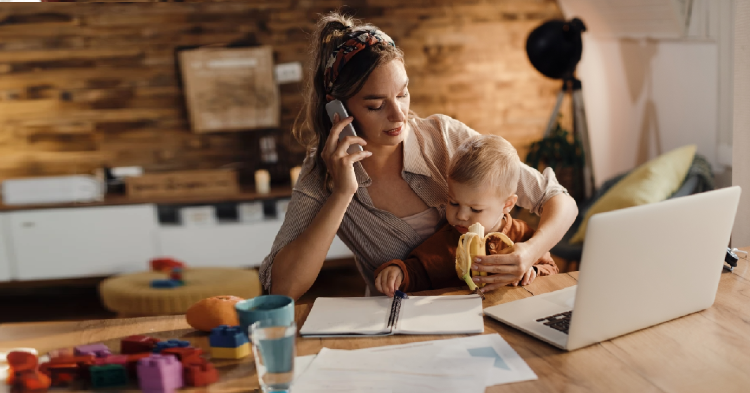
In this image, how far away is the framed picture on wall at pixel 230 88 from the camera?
13.5ft

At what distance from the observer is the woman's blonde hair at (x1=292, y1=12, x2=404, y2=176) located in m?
1.62

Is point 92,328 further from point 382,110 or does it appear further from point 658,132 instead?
point 658,132

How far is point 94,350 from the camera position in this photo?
117 centimetres

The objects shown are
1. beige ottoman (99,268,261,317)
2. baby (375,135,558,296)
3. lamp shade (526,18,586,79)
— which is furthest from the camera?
lamp shade (526,18,586,79)

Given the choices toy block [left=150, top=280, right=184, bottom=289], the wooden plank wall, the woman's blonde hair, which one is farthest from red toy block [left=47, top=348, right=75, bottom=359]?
the wooden plank wall

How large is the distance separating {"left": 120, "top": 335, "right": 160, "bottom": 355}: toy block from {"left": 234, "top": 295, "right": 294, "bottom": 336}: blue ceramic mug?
171 millimetres

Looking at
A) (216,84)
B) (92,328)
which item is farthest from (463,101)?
(92,328)

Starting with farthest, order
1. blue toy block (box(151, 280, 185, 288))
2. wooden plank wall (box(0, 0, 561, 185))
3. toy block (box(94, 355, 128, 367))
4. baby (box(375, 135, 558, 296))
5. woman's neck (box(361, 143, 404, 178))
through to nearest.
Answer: wooden plank wall (box(0, 0, 561, 185)), blue toy block (box(151, 280, 185, 288)), woman's neck (box(361, 143, 404, 178)), baby (box(375, 135, 558, 296)), toy block (box(94, 355, 128, 367))

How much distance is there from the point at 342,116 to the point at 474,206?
401 millimetres

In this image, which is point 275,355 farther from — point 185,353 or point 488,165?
point 488,165

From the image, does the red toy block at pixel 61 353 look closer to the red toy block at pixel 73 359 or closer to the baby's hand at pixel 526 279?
the red toy block at pixel 73 359

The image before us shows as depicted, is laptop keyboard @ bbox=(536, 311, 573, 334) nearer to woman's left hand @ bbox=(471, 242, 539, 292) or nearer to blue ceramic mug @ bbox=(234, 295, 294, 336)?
woman's left hand @ bbox=(471, 242, 539, 292)

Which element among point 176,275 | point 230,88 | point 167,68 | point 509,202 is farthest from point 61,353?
point 167,68

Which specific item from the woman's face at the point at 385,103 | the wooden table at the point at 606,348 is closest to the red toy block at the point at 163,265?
the wooden table at the point at 606,348
